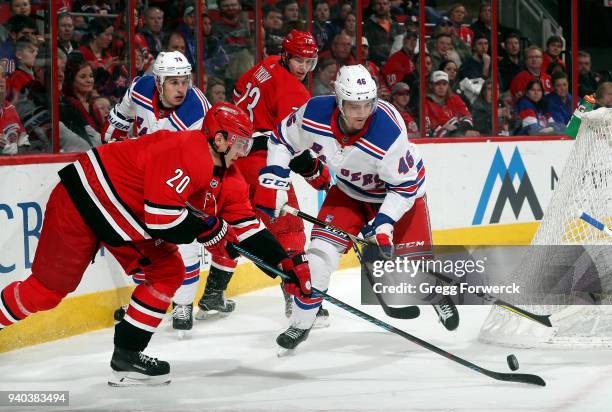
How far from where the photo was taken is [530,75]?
8.41m

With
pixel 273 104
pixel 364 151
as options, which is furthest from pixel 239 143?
pixel 273 104

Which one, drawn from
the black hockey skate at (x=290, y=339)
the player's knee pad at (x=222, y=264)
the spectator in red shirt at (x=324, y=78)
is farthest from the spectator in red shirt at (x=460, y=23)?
the black hockey skate at (x=290, y=339)

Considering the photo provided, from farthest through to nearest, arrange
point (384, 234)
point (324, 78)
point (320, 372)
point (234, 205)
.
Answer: point (324, 78) → point (384, 234) → point (320, 372) → point (234, 205)

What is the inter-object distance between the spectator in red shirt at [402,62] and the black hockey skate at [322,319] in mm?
2562

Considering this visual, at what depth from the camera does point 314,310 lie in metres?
4.64

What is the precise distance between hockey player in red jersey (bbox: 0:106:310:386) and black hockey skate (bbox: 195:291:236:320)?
52.2 inches

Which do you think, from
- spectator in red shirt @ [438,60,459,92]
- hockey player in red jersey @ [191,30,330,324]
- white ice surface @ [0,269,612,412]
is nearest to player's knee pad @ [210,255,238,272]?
hockey player in red jersey @ [191,30,330,324]

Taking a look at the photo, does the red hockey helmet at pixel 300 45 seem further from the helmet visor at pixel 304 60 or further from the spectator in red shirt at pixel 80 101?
the spectator in red shirt at pixel 80 101

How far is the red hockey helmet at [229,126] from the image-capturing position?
3889mm

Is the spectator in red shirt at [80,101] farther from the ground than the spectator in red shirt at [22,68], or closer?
closer

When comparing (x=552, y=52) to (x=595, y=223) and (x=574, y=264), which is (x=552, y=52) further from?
(x=574, y=264)

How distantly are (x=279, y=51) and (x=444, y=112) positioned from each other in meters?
1.40

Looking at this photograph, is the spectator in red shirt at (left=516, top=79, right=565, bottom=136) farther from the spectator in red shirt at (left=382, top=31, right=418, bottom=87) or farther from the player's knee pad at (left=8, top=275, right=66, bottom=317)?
the player's knee pad at (left=8, top=275, right=66, bottom=317)

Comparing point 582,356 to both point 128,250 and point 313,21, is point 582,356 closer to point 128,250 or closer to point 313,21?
point 128,250
